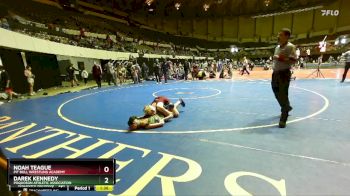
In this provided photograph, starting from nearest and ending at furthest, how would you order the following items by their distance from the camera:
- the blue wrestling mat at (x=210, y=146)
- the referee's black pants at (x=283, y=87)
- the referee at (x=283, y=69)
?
the blue wrestling mat at (x=210, y=146) → the referee at (x=283, y=69) → the referee's black pants at (x=283, y=87)

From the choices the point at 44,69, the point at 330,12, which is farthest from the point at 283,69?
the point at 330,12

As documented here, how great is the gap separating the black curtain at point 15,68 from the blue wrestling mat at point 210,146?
744 cm

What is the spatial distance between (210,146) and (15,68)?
15.4 m

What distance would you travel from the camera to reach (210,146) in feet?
16.8

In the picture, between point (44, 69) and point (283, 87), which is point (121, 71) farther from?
point (283, 87)

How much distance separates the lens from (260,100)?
1027 centimetres

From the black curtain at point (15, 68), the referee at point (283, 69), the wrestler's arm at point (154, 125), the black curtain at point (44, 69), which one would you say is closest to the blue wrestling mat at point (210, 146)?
the wrestler's arm at point (154, 125)

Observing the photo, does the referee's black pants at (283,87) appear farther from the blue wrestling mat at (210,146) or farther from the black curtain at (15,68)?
the black curtain at (15,68)

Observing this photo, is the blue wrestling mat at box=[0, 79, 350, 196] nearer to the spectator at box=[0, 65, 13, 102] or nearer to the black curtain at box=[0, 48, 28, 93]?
the spectator at box=[0, 65, 13, 102]

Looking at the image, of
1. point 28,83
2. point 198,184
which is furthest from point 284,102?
point 28,83

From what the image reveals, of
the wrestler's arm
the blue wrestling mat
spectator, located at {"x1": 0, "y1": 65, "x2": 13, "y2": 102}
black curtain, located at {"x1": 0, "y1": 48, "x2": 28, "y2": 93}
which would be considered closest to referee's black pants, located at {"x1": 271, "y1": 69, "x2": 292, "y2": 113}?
the blue wrestling mat

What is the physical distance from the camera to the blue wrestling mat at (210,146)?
3.57 metres

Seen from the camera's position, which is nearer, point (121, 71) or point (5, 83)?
point (5, 83)

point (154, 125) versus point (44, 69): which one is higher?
point (44, 69)
